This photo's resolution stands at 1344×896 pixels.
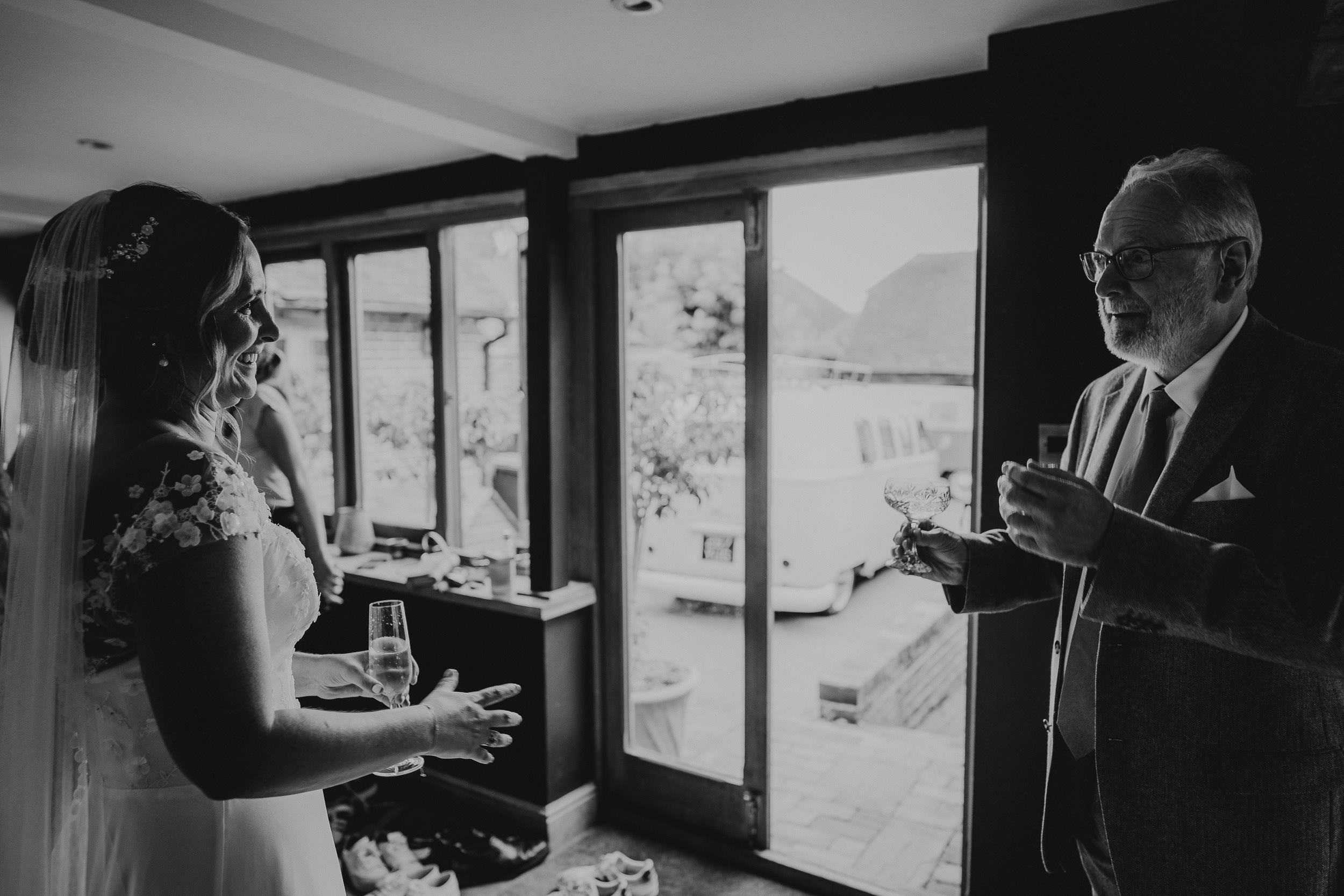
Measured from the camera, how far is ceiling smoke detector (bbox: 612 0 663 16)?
2.08 m

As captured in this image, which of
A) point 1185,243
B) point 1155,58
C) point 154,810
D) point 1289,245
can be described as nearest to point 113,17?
point 154,810

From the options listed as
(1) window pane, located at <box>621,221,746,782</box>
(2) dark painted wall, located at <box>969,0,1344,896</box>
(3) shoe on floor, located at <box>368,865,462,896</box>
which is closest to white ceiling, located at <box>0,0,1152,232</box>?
(2) dark painted wall, located at <box>969,0,1344,896</box>

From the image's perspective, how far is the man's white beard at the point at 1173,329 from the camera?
1.50 m

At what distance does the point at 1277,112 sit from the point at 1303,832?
156 centimetres

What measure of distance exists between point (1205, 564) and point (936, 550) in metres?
0.55

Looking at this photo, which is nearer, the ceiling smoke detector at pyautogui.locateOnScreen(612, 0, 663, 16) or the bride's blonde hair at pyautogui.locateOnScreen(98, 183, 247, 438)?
the bride's blonde hair at pyautogui.locateOnScreen(98, 183, 247, 438)

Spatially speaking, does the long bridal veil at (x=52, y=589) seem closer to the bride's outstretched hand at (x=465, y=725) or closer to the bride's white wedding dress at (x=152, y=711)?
the bride's white wedding dress at (x=152, y=711)

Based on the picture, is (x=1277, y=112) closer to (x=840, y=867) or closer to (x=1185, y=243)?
(x=1185, y=243)

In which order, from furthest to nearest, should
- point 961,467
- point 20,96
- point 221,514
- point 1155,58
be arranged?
point 961,467 < point 20,96 < point 1155,58 < point 221,514

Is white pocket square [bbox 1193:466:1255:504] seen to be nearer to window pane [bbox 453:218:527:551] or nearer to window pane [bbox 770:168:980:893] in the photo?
window pane [bbox 770:168:980:893]

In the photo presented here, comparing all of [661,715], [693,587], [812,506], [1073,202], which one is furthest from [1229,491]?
[812,506]

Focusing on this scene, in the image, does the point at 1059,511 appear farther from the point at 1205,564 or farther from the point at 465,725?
the point at 465,725

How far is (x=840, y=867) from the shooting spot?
3.10 metres

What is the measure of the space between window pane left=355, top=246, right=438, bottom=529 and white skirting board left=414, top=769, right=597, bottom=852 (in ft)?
4.10
